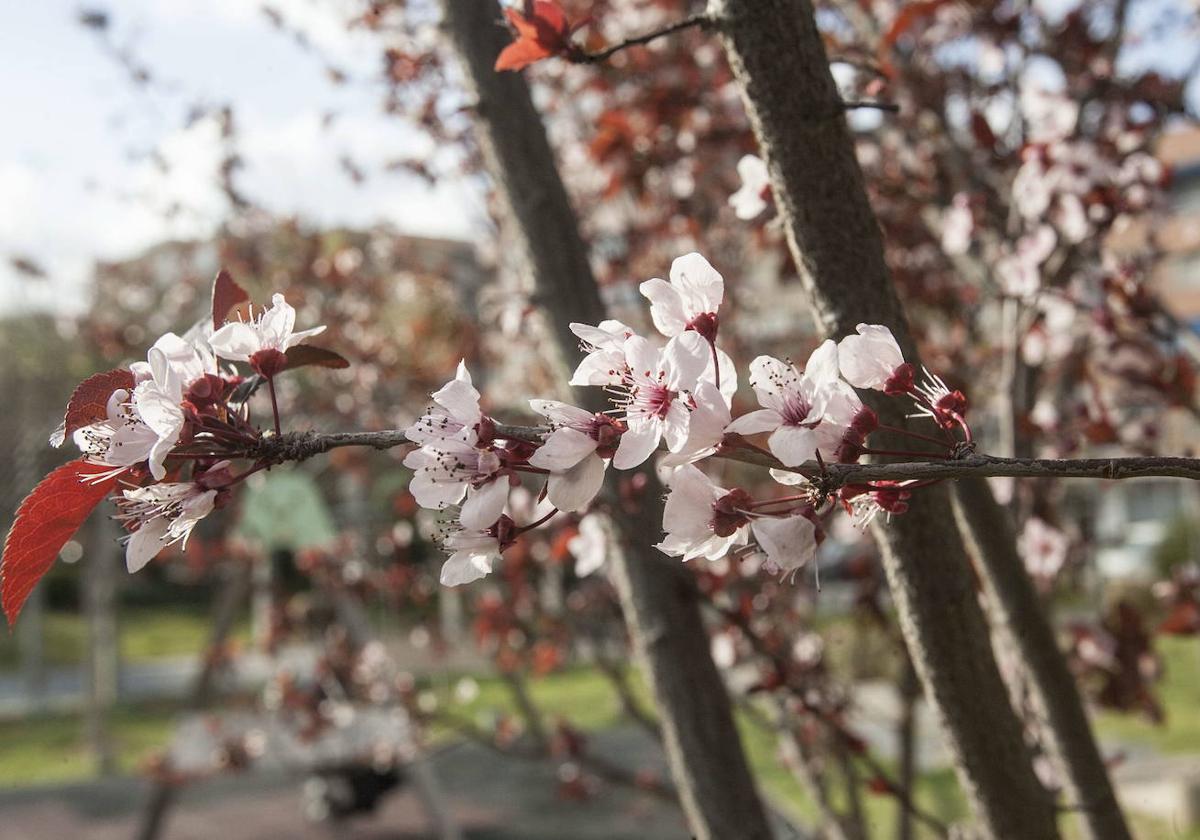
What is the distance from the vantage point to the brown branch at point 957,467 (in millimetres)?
812

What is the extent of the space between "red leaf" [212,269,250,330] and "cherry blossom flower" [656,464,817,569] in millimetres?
526

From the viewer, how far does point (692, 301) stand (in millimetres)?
959

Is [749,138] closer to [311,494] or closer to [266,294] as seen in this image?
[311,494]

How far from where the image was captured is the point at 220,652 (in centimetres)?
521

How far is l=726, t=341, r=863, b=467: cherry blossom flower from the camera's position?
2.78 ft

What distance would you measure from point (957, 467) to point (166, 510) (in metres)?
0.70

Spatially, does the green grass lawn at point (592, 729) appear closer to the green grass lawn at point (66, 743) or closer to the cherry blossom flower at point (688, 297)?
the green grass lawn at point (66, 743)

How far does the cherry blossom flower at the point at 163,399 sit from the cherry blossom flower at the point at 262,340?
0.13ft

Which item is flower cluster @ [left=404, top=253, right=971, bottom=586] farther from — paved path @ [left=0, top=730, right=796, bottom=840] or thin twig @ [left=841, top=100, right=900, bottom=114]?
paved path @ [left=0, top=730, right=796, bottom=840]

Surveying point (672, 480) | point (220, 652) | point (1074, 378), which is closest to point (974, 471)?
point (672, 480)

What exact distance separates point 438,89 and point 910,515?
2597 mm

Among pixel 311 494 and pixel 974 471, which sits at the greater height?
pixel 311 494

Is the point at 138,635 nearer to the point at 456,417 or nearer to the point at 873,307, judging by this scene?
the point at 873,307

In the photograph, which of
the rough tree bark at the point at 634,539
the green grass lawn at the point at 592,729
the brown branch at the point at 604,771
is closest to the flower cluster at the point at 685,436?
the rough tree bark at the point at 634,539
